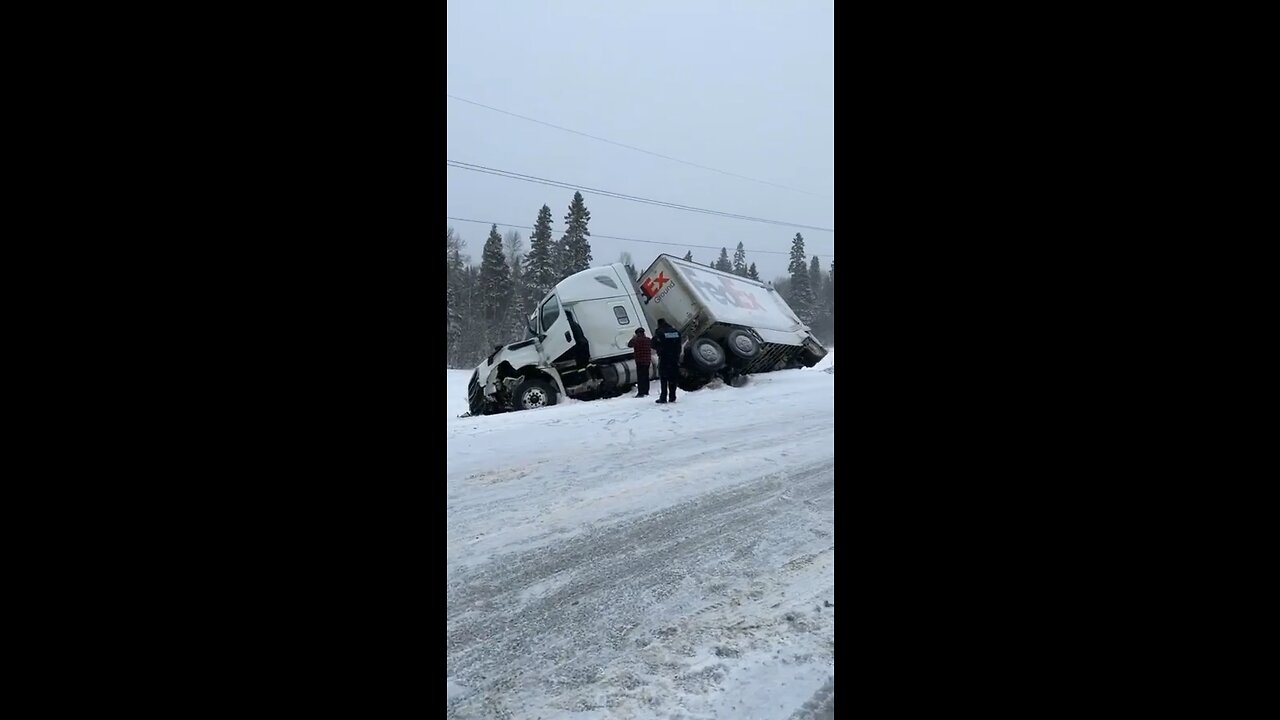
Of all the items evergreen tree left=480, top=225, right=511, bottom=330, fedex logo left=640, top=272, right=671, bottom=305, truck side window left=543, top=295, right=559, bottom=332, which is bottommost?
truck side window left=543, top=295, right=559, bottom=332

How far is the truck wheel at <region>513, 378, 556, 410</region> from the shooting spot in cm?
1164

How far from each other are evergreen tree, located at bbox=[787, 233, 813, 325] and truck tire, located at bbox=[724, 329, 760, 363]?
1091 inches

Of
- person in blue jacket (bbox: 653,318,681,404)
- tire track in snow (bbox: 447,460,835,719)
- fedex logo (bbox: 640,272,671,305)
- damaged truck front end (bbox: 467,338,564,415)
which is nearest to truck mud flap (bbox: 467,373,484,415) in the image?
damaged truck front end (bbox: 467,338,564,415)

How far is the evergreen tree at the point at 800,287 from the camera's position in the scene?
40531mm

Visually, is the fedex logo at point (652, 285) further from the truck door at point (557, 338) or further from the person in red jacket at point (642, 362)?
the person in red jacket at point (642, 362)

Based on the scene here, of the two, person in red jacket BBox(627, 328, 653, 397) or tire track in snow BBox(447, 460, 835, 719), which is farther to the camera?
person in red jacket BBox(627, 328, 653, 397)

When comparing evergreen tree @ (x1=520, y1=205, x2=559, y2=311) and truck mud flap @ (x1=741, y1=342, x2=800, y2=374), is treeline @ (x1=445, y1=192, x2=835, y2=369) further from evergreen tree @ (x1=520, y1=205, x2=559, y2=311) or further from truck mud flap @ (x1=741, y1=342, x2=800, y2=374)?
truck mud flap @ (x1=741, y1=342, x2=800, y2=374)

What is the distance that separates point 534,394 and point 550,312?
5.26 ft

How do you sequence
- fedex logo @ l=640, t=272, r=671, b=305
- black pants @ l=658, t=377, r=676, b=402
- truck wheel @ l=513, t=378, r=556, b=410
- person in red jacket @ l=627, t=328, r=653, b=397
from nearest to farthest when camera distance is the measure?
black pants @ l=658, t=377, r=676, b=402
person in red jacket @ l=627, t=328, r=653, b=397
truck wheel @ l=513, t=378, r=556, b=410
fedex logo @ l=640, t=272, r=671, b=305

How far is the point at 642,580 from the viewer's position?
3.80 metres

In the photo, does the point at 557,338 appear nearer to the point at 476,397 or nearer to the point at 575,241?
the point at 476,397
